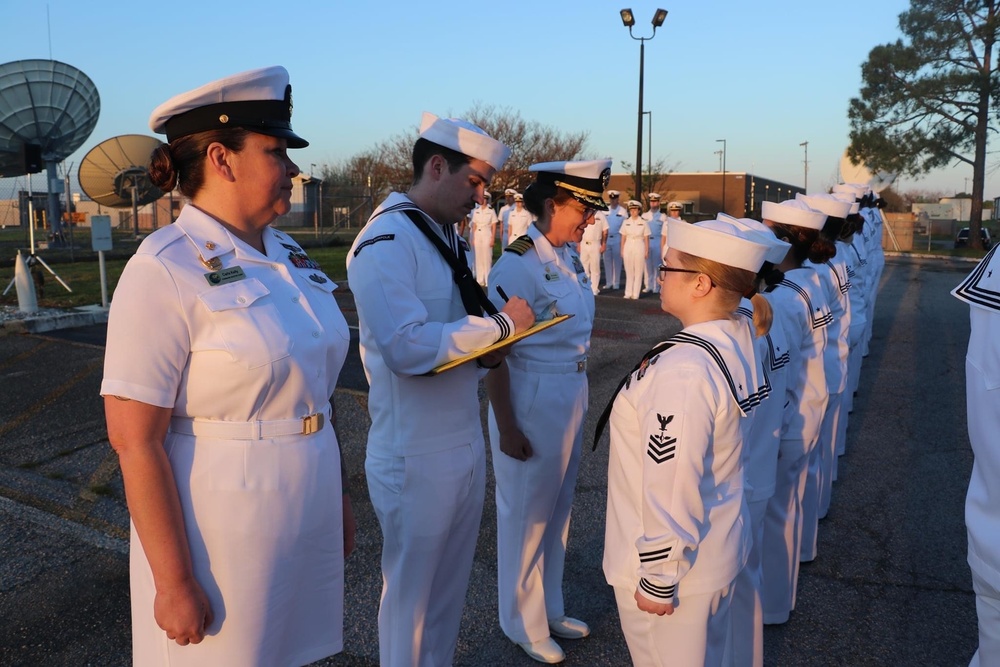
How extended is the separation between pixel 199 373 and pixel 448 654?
1.70m

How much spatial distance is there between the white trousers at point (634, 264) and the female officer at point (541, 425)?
45.7ft

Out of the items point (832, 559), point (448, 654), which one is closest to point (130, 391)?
point (448, 654)

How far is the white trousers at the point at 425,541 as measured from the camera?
2.78m

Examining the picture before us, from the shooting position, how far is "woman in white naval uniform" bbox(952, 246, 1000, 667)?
1.76 metres

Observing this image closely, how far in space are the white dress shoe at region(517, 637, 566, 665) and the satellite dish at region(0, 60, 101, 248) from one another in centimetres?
1922

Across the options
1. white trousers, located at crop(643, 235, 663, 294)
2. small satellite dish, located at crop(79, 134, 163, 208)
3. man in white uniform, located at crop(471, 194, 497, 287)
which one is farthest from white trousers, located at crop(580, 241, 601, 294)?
small satellite dish, located at crop(79, 134, 163, 208)

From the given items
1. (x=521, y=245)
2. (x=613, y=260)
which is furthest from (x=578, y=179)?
(x=613, y=260)

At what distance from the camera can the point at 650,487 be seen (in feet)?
7.38

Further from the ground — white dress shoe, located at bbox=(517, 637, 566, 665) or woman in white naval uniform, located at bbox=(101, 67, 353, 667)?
woman in white naval uniform, located at bbox=(101, 67, 353, 667)

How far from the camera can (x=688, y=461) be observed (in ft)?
7.27

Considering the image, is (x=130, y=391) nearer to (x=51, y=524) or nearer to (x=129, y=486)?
(x=129, y=486)

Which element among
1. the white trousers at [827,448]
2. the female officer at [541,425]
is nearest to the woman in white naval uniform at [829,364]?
the white trousers at [827,448]

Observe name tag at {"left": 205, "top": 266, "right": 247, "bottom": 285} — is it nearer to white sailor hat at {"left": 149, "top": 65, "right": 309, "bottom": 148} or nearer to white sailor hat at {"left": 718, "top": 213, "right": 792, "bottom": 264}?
white sailor hat at {"left": 149, "top": 65, "right": 309, "bottom": 148}

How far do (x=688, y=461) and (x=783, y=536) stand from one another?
1.97 m
